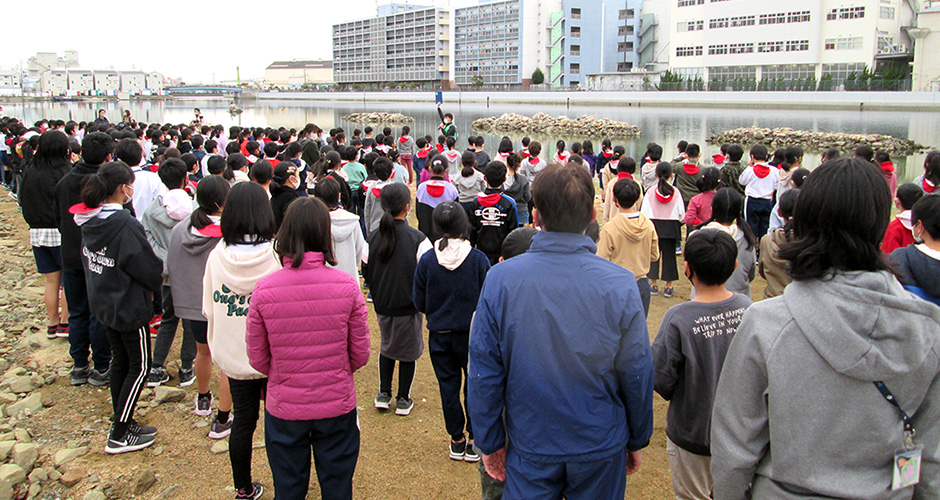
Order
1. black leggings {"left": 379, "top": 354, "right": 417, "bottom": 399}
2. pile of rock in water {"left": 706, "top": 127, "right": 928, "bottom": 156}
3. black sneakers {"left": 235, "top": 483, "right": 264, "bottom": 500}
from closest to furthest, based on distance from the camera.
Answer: black sneakers {"left": 235, "top": 483, "right": 264, "bottom": 500} → black leggings {"left": 379, "top": 354, "right": 417, "bottom": 399} → pile of rock in water {"left": 706, "top": 127, "right": 928, "bottom": 156}

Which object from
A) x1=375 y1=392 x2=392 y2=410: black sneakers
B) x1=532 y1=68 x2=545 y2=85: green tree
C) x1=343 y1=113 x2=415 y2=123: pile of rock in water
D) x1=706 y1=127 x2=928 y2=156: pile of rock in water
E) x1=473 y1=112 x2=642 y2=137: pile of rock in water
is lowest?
x1=375 y1=392 x2=392 y2=410: black sneakers

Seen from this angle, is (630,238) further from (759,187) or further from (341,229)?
(759,187)

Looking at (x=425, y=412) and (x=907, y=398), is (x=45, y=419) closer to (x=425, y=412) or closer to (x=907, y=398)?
(x=425, y=412)

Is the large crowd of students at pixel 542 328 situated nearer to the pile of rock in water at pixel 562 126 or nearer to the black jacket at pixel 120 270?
the black jacket at pixel 120 270

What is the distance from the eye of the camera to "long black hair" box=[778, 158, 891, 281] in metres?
1.58

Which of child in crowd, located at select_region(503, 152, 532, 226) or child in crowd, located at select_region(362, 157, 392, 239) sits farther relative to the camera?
child in crowd, located at select_region(503, 152, 532, 226)

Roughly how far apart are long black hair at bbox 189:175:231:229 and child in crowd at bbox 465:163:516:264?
2.18 metres

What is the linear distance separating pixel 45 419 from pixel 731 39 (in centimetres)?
6181

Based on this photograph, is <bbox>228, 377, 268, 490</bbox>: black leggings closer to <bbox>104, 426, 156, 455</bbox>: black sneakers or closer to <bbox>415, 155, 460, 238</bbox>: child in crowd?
<bbox>104, 426, 156, 455</bbox>: black sneakers

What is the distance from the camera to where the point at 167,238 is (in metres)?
4.55

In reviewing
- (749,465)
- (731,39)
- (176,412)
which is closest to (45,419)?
(176,412)

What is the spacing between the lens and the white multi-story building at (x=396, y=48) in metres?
90.9

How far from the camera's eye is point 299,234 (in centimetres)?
252

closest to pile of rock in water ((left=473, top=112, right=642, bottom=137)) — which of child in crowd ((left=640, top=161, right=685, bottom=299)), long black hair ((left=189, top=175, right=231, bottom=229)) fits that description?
child in crowd ((left=640, top=161, right=685, bottom=299))
